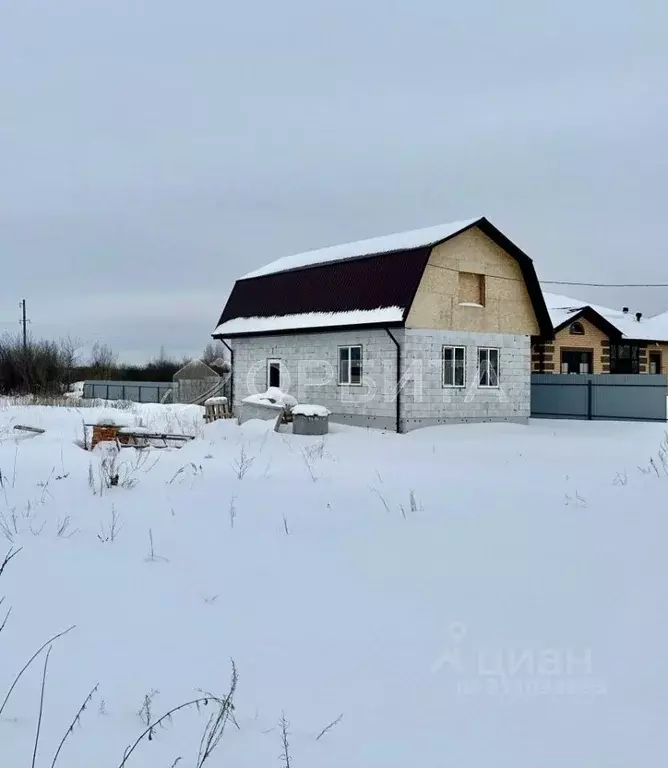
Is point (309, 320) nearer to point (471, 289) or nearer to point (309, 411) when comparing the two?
point (309, 411)

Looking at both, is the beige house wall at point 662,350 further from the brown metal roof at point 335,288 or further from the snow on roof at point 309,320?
the snow on roof at point 309,320

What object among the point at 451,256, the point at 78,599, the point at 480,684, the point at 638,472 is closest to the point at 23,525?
the point at 78,599

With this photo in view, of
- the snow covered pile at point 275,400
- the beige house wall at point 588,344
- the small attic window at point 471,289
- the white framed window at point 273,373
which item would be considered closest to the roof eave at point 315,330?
the white framed window at point 273,373

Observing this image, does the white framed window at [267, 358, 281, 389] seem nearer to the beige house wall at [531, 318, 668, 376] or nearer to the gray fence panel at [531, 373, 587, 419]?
the gray fence panel at [531, 373, 587, 419]

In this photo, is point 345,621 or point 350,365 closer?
point 345,621

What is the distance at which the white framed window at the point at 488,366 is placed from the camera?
19.7 m

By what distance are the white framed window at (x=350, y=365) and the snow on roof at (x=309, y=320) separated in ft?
2.88

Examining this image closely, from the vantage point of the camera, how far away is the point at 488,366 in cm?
1981

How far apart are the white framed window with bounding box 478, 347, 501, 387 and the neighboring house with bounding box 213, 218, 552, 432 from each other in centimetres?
3

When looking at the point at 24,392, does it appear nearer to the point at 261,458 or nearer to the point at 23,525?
the point at 261,458

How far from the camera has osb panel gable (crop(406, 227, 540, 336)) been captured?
59.5 ft

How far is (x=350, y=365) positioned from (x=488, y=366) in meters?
4.04

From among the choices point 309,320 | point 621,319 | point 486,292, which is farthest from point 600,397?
point 621,319

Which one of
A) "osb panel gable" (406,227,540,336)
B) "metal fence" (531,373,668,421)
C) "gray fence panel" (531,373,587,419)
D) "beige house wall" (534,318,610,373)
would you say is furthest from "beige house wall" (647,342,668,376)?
"osb panel gable" (406,227,540,336)
